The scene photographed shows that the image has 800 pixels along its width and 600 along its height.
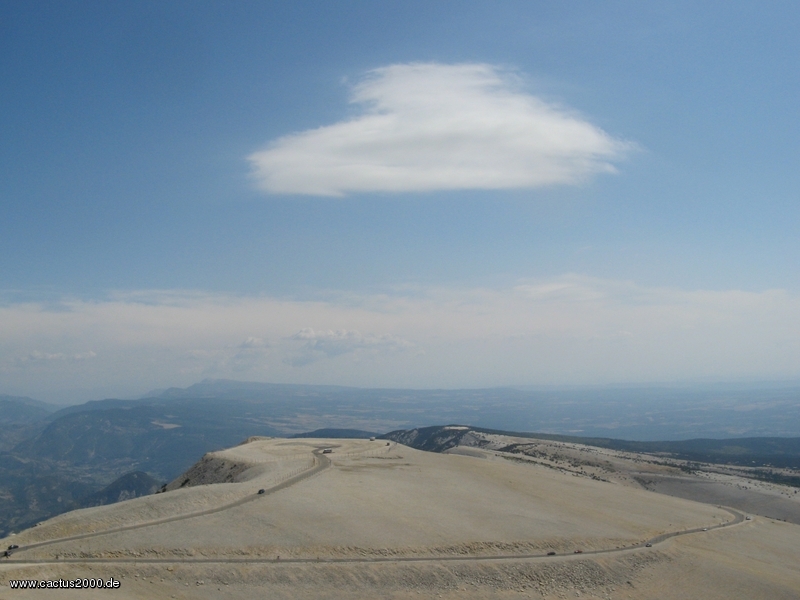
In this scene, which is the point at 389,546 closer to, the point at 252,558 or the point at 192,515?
the point at 252,558

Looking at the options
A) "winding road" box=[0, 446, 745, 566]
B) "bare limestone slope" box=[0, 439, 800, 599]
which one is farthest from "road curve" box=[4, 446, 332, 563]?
"bare limestone slope" box=[0, 439, 800, 599]

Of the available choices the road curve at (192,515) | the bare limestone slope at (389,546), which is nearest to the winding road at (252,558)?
the road curve at (192,515)

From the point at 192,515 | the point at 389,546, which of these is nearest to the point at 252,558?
the point at 192,515

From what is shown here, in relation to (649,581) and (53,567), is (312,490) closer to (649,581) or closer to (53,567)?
(53,567)

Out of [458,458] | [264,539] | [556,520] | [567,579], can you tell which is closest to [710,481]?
[458,458]

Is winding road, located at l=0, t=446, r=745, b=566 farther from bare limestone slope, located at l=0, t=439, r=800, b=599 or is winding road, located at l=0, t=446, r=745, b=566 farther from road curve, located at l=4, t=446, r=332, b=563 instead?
bare limestone slope, located at l=0, t=439, r=800, b=599

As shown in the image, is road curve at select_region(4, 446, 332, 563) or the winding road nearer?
the winding road

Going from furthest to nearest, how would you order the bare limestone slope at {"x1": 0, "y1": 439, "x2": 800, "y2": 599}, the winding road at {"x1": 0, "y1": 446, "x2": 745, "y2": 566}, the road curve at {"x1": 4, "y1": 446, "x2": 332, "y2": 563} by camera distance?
the road curve at {"x1": 4, "y1": 446, "x2": 332, "y2": 563} → the bare limestone slope at {"x1": 0, "y1": 439, "x2": 800, "y2": 599} → the winding road at {"x1": 0, "y1": 446, "x2": 745, "y2": 566}

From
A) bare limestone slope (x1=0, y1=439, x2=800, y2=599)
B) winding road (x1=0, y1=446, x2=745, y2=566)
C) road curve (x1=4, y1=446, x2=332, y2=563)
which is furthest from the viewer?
road curve (x1=4, y1=446, x2=332, y2=563)
